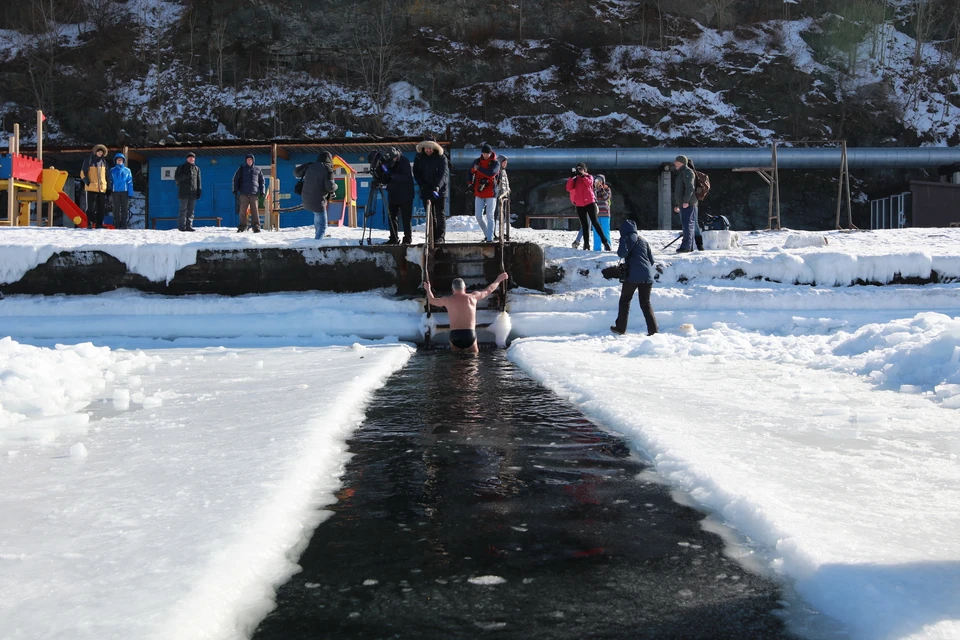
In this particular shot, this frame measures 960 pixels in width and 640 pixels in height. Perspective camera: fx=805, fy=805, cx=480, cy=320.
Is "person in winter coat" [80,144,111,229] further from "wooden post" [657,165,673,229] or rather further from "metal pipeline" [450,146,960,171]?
"wooden post" [657,165,673,229]

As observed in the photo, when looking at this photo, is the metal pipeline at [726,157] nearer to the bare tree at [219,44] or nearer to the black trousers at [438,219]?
the black trousers at [438,219]

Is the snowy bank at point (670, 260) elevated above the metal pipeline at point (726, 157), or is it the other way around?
the metal pipeline at point (726, 157)

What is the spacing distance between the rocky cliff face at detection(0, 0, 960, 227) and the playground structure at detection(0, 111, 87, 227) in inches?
624

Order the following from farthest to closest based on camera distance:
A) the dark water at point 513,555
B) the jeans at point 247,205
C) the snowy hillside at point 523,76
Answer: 1. the snowy hillside at point 523,76
2. the jeans at point 247,205
3. the dark water at point 513,555

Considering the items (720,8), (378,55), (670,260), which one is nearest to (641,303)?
(670,260)

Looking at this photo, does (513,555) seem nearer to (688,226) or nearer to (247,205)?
(688,226)

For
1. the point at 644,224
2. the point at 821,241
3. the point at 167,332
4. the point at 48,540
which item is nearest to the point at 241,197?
the point at 167,332

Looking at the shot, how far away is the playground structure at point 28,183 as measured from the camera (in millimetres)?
17891

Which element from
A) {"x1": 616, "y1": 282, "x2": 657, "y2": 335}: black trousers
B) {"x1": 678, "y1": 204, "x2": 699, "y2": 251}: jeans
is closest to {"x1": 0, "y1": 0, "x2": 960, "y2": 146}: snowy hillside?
{"x1": 678, "y1": 204, "x2": 699, "y2": 251}: jeans

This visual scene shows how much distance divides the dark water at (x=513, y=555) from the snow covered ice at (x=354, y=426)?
0.17 m

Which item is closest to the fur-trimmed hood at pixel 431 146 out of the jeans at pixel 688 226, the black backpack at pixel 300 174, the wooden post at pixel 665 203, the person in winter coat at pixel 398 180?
the person in winter coat at pixel 398 180

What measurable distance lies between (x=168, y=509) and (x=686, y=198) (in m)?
12.4

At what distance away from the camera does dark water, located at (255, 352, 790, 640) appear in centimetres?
246

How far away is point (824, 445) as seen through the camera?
15.0 feet
